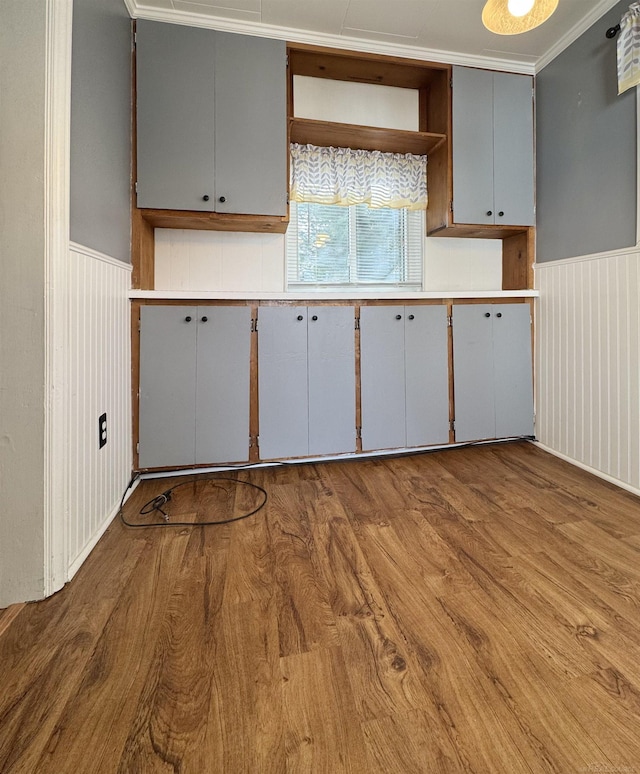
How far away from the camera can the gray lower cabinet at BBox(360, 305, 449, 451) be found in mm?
2496

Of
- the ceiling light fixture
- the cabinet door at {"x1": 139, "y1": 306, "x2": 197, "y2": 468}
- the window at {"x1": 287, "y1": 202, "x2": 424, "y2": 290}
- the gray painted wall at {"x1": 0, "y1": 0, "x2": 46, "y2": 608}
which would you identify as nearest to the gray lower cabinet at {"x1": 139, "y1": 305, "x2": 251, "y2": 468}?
the cabinet door at {"x1": 139, "y1": 306, "x2": 197, "y2": 468}

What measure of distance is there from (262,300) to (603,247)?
1.92m

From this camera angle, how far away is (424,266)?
293cm

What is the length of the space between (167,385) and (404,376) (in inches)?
56.0

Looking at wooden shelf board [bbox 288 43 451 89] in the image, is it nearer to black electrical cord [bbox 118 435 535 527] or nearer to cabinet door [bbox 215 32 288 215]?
cabinet door [bbox 215 32 288 215]

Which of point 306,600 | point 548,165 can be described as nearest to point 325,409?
point 306,600

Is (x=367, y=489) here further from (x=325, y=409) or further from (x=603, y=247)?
(x=603, y=247)

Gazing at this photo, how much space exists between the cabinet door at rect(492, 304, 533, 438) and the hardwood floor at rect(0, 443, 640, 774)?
39.0 inches

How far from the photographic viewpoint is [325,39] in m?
2.38

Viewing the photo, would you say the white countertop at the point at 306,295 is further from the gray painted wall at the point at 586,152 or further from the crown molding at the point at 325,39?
the crown molding at the point at 325,39

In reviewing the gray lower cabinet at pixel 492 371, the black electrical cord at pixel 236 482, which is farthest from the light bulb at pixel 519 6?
the black electrical cord at pixel 236 482

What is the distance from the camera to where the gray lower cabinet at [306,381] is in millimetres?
2348

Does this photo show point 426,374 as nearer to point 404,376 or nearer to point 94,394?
point 404,376

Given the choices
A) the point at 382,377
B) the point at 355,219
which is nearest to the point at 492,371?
the point at 382,377
